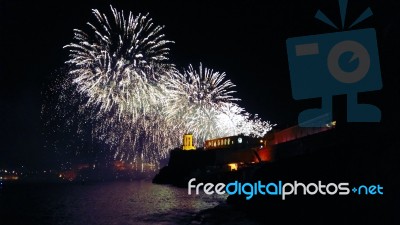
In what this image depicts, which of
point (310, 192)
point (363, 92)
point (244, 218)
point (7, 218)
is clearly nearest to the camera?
point (310, 192)

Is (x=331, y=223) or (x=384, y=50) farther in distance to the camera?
(x=384, y=50)

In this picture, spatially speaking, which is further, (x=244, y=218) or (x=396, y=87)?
(x=244, y=218)

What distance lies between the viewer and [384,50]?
105 ft

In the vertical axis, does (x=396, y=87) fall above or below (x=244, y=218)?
above

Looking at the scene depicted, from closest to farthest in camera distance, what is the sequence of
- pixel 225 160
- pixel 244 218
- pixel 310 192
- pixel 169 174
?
pixel 310 192
pixel 244 218
pixel 225 160
pixel 169 174

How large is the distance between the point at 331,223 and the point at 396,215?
402cm

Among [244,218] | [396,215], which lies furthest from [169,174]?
[396,215]

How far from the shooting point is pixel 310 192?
29.7m

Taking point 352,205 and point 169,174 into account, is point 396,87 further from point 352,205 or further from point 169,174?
point 169,174

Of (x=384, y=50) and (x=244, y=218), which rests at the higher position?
(x=384, y=50)

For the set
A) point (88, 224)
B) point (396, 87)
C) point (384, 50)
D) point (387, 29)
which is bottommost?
point (88, 224)

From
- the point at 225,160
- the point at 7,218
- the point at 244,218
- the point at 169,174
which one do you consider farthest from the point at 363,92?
the point at 169,174

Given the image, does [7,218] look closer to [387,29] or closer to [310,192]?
[310,192]

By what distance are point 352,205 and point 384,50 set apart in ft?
42.6
